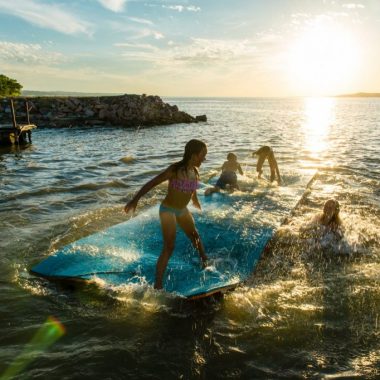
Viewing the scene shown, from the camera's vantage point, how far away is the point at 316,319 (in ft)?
17.9

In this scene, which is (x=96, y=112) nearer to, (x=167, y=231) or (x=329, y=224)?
(x=329, y=224)

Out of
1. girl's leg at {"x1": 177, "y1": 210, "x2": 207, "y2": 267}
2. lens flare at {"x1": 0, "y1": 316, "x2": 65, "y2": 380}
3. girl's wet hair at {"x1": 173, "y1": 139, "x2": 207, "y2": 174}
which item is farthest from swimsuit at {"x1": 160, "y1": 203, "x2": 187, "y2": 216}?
lens flare at {"x1": 0, "y1": 316, "x2": 65, "y2": 380}

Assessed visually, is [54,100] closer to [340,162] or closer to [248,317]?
[340,162]

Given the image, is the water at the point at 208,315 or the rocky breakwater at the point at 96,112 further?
the rocky breakwater at the point at 96,112

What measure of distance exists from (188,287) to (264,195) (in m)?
6.08

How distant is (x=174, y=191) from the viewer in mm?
5422

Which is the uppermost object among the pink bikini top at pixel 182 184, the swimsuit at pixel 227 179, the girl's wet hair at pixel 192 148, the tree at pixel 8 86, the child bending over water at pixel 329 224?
the tree at pixel 8 86

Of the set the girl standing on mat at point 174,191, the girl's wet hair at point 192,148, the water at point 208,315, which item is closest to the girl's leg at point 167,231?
the girl standing on mat at point 174,191

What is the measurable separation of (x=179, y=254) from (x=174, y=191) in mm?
1832

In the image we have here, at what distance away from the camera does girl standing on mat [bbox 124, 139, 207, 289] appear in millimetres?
5238

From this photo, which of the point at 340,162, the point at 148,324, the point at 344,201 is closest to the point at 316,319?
the point at 148,324

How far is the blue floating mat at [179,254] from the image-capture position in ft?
19.8

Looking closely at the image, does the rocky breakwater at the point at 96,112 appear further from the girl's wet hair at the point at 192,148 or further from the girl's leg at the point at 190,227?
the girl's wet hair at the point at 192,148

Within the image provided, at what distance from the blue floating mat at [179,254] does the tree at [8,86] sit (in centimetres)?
4790
